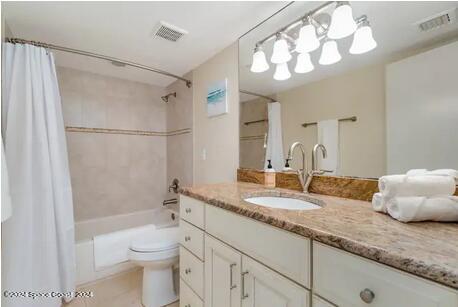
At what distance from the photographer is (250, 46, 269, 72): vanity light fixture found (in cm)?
150

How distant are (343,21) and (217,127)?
115cm

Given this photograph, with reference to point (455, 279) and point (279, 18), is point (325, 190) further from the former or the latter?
point (279, 18)

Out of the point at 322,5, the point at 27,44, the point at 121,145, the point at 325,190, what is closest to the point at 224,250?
the point at 325,190

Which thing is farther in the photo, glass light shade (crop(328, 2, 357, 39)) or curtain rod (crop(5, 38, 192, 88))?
curtain rod (crop(5, 38, 192, 88))

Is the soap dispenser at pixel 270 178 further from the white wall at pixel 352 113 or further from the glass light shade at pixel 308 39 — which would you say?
the glass light shade at pixel 308 39

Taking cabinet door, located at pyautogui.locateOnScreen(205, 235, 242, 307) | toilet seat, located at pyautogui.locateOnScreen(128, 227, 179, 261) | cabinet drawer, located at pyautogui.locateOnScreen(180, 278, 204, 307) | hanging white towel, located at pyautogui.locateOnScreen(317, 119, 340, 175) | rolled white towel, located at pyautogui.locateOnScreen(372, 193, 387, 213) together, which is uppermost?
hanging white towel, located at pyautogui.locateOnScreen(317, 119, 340, 175)

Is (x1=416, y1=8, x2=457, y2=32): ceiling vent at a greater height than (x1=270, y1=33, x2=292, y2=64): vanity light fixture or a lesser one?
lesser

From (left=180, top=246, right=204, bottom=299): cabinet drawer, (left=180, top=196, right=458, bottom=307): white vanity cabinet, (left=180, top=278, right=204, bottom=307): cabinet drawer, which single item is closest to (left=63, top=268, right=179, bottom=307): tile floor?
(left=180, top=278, right=204, bottom=307): cabinet drawer

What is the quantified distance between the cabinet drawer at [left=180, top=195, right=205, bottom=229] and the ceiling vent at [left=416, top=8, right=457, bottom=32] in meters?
1.26

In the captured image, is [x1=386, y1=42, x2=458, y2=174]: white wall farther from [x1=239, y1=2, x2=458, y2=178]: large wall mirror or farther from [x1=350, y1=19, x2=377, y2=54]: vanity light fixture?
[x1=350, y1=19, x2=377, y2=54]: vanity light fixture

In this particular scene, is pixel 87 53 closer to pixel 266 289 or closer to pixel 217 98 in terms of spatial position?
pixel 217 98

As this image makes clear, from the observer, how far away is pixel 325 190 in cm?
114

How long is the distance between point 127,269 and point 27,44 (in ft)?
6.43

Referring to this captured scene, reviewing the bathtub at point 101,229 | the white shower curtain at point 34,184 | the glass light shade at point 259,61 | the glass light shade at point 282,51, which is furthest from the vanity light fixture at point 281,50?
the bathtub at point 101,229
